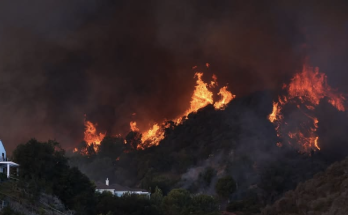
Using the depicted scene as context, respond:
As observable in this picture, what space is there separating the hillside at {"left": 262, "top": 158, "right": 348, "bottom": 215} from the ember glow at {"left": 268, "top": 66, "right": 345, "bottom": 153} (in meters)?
41.5

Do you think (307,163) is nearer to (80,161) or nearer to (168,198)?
(168,198)

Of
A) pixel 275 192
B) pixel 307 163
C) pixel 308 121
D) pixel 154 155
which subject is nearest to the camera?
pixel 275 192

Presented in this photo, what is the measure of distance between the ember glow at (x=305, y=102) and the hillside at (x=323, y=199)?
41521 mm

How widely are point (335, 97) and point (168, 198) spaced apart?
151 ft

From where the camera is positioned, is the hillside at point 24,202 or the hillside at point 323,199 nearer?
the hillside at point 323,199

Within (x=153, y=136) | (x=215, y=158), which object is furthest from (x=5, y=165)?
(x=153, y=136)

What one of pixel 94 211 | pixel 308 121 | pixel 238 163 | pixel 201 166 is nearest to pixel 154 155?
pixel 201 166

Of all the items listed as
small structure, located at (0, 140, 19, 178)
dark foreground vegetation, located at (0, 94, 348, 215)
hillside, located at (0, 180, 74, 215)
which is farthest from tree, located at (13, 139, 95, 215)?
hillside, located at (0, 180, 74, 215)

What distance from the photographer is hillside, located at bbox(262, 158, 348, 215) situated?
5578 cm

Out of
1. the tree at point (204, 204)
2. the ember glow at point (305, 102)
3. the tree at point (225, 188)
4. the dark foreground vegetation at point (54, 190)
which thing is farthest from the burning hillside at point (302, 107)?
the dark foreground vegetation at point (54, 190)

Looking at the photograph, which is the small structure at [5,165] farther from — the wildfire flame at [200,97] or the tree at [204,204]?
the wildfire flame at [200,97]

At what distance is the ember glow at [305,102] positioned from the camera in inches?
4621

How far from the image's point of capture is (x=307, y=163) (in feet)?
358

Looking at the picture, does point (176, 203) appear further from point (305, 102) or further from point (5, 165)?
point (305, 102)
